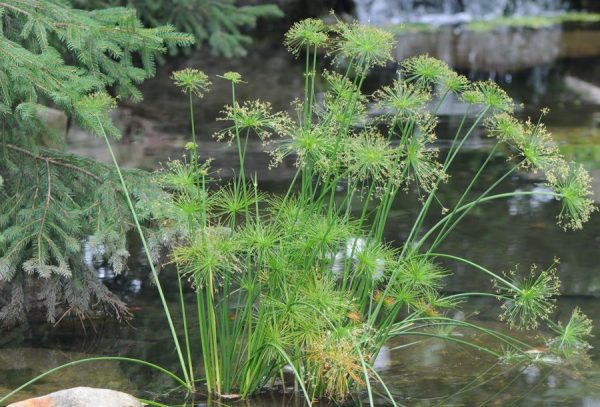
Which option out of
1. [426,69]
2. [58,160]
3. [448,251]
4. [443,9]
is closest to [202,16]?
[448,251]

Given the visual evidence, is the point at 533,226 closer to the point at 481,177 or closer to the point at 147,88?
the point at 481,177

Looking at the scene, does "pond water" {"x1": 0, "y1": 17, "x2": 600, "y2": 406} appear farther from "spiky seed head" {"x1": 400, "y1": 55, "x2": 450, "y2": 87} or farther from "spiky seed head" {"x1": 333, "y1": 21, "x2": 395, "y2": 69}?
"spiky seed head" {"x1": 333, "y1": 21, "x2": 395, "y2": 69}

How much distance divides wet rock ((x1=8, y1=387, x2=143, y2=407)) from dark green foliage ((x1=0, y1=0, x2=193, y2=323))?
2.47 feet

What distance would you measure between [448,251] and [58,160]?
8.73ft

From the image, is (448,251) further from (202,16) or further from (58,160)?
(202,16)

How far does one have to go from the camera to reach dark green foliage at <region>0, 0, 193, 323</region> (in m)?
4.39

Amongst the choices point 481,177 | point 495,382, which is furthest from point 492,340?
point 481,177

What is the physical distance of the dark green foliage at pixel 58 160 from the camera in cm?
439

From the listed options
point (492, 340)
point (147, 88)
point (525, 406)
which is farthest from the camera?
point (147, 88)

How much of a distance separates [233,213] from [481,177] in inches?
182

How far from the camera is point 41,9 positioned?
4.70 m

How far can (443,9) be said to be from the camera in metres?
16.8

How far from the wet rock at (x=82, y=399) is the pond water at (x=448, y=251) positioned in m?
0.39

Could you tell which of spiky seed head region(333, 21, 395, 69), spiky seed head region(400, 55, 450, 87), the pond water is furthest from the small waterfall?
spiky seed head region(333, 21, 395, 69)
